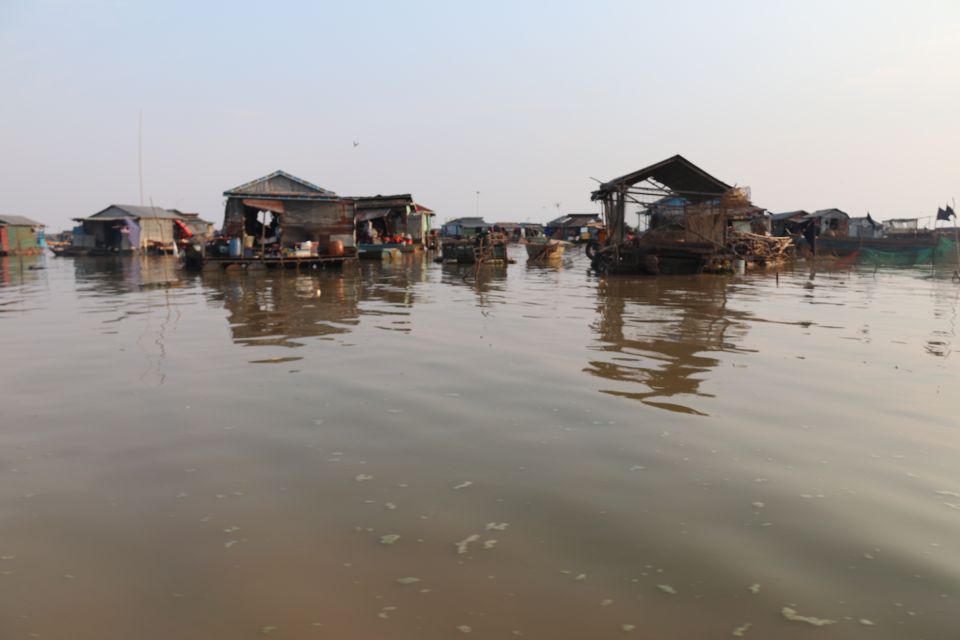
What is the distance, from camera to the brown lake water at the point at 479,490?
2.70 m

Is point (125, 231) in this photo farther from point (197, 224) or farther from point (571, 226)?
point (571, 226)

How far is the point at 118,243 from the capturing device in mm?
44656

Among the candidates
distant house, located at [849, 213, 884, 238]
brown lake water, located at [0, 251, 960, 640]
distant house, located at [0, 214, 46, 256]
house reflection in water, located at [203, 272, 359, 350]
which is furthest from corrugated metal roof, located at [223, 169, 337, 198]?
distant house, located at [849, 213, 884, 238]

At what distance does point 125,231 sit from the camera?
142 feet

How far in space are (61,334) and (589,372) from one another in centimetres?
875

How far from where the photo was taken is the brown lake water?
2695 mm

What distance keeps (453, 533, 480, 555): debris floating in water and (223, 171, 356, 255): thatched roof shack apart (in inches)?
944

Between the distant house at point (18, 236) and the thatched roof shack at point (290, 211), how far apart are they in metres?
30.9

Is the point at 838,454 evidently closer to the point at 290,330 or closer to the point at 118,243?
the point at 290,330

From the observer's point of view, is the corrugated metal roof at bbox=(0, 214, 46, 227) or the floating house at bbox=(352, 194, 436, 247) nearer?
the floating house at bbox=(352, 194, 436, 247)

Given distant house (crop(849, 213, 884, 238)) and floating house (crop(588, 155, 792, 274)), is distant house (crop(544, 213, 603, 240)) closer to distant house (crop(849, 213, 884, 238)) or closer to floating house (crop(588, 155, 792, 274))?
distant house (crop(849, 213, 884, 238))

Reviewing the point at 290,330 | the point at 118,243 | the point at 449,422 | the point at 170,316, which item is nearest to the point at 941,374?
the point at 449,422

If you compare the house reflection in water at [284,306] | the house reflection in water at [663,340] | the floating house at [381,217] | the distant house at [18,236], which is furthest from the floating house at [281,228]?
the distant house at [18,236]

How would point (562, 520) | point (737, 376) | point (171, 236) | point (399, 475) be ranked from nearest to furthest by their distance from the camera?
point (562, 520) → point (399, 475) → point (737, 376) → point (171, 236)
